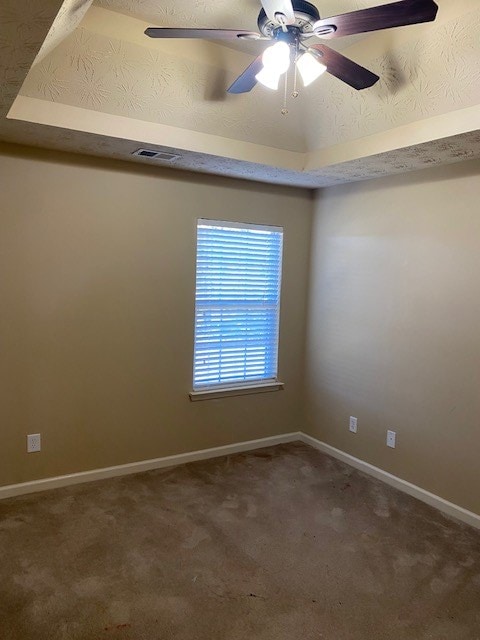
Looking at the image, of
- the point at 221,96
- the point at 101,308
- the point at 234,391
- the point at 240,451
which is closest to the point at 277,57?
the point at 221,96

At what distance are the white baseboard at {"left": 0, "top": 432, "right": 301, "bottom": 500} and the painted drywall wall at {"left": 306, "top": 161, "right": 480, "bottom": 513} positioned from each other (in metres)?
0.47

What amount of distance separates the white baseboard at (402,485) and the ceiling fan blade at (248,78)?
2.82m

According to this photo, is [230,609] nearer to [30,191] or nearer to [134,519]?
[134,519]

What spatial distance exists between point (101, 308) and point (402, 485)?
2514 millimetres

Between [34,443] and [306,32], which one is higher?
[306,32]

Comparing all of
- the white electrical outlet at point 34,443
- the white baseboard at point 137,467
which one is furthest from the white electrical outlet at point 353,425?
the white electrical outlet at point 34,443

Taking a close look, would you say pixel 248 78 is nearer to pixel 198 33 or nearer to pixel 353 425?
pixel 198 33

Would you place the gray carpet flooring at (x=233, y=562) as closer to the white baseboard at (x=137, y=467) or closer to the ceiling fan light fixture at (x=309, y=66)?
the white baseboard at (x=137, y=467)

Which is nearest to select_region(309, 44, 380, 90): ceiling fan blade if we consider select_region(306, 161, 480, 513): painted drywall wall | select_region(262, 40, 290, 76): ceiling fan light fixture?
select_region(262, 40, 290, 76): ceiling fan light fixture

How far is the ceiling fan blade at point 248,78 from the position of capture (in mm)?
1995

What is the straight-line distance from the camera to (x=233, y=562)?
99.7 inches

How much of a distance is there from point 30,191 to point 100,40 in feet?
3.65

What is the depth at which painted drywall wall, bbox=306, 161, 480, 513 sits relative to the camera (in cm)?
304

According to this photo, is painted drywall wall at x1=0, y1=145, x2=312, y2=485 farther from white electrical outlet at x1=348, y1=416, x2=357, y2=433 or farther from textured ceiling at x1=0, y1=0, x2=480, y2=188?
white electrical outlet at x1=348, y1=416, x2=357, y2=433
